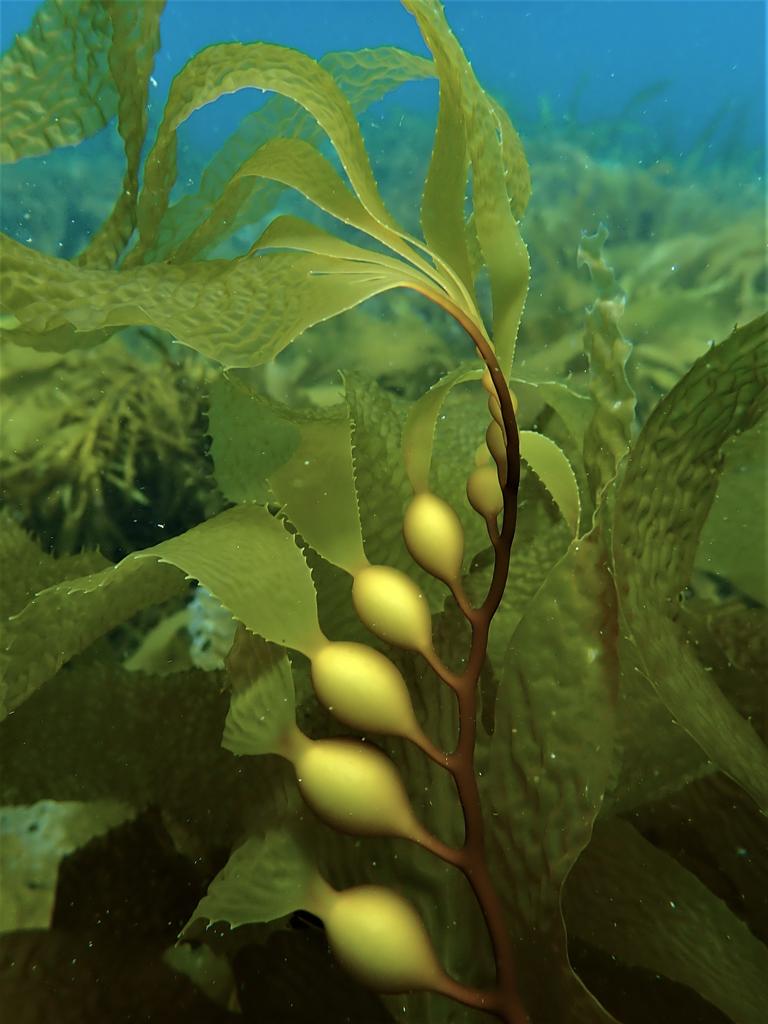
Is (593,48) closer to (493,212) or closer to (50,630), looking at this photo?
(493,212)

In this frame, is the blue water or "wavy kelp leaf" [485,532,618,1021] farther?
the blue water

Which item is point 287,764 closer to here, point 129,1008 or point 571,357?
point 129,1008

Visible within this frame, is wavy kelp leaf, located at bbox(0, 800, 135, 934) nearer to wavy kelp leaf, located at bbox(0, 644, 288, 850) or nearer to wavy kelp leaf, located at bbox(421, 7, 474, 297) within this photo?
wavy kelp leaf, located at bbox(0, 644, 288, 850)

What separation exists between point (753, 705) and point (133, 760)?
7.5 inches

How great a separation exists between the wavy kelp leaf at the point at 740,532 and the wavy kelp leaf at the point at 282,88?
5.9 inches

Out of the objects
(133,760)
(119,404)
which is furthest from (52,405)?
(133,760)

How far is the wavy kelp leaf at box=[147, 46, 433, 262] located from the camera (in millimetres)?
274

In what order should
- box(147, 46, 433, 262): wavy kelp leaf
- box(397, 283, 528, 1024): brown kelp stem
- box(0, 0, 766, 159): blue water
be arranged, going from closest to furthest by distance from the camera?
box(397, 283, 528, 1024): brown kelp stem → box(147, 46, 433, 262): wavy kelp leaf → box(0, 0, 766, 159): blue water

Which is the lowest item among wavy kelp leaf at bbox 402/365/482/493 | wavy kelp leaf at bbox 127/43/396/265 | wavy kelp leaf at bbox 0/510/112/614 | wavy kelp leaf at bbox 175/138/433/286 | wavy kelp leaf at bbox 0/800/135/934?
wavy kelp leaf at bbox 0/800/135/934

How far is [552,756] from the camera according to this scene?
19 cm

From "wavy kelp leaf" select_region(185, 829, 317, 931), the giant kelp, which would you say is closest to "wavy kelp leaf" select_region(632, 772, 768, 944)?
the giant kelp

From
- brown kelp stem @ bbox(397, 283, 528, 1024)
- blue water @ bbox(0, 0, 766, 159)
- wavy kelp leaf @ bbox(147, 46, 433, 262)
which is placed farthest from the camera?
blue water @ bbox(0, 0, 766, 159)

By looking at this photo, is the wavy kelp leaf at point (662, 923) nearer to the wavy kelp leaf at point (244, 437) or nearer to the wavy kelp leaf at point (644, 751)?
the wavy kelp leaf at point (644, 751)

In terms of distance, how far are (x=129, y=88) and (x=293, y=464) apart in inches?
5.5
